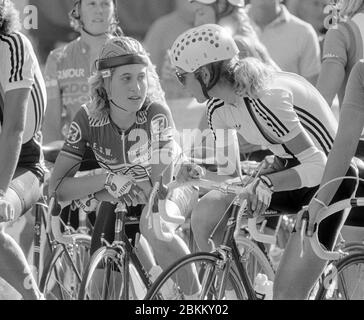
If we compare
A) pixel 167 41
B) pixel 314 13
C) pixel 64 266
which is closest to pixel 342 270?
pixel 64 266

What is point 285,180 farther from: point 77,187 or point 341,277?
point 77,187

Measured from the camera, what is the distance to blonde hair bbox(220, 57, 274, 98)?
26.0 ft

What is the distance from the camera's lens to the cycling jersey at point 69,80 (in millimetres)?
10656

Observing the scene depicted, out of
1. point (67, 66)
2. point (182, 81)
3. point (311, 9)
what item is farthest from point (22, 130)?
point (311, 9)

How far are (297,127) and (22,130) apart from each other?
1.42 metres

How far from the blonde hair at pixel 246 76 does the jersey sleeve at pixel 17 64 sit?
1.02 meters

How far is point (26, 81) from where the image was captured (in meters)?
7.86

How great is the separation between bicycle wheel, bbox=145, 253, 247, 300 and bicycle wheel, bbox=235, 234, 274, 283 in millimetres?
944

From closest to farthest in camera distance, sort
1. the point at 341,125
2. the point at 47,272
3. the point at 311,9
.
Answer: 1. the point at 341,125
2. the point at 47,272
3. the point at 311,9

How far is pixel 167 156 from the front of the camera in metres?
8.31

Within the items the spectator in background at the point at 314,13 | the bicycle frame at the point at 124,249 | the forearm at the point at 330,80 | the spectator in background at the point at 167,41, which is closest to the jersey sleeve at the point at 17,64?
the bicycle frame at the point at 124,249

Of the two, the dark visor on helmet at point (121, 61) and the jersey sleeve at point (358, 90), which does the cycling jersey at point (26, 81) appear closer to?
the dark visor on helmet at point (121, 61)

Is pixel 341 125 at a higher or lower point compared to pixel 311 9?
higher

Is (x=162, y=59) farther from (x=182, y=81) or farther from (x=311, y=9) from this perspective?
(x=182, y=81)
